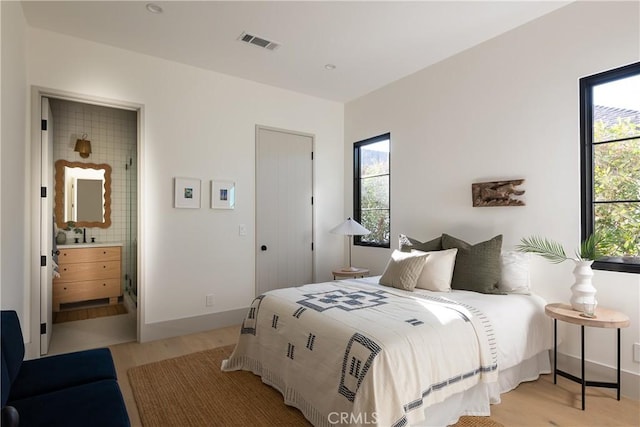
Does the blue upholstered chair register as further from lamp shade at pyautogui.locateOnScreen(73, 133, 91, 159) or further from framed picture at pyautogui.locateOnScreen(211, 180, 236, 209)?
lamp shade at pyautogui.locateOnScreen(73, 133, 91, 159)

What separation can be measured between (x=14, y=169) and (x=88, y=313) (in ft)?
9.30

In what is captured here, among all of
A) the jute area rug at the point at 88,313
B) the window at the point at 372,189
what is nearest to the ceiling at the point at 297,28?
the window at the point at 372,189

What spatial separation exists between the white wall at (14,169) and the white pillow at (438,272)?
9.61ft

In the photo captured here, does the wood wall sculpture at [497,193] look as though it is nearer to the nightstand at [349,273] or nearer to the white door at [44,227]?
the nightstand at [349,273]

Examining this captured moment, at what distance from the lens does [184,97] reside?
371cm

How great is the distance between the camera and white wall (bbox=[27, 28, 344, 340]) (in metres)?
3.21

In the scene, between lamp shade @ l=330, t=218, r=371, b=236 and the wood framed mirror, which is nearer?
lamp shade @ l=330, t=218, r=371, b=236

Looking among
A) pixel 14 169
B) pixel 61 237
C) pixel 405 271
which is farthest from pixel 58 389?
pixel 61 237

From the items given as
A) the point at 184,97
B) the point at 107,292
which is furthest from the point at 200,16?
the point at 107,292

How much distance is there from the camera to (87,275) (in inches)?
185

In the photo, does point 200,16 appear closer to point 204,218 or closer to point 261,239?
point 204,218

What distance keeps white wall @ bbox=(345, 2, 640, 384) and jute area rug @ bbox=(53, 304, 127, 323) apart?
3.89 m

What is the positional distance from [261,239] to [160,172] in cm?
138

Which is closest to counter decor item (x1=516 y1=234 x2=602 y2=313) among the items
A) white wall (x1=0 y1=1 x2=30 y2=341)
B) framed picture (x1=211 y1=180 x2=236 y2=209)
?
framed picture (x1=211 y1=180 x2=236 y2=209)
